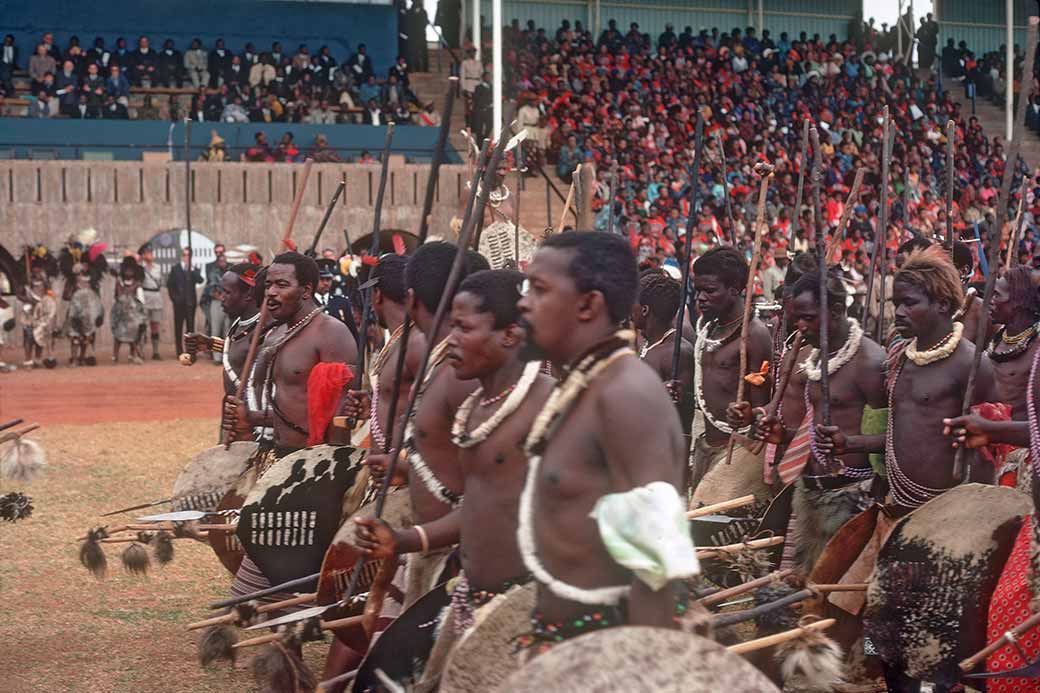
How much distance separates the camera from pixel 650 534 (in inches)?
119

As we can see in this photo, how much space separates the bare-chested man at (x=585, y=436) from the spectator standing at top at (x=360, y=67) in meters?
27.0

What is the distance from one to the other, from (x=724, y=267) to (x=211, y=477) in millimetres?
2880

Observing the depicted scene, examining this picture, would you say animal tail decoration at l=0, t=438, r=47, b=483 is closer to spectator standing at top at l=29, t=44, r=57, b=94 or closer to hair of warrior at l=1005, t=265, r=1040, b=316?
hair of warrior at l=1005, t=265, r=1040, b=316

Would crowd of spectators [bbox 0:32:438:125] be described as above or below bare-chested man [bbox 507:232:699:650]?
above

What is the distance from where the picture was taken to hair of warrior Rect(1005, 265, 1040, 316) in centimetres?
695

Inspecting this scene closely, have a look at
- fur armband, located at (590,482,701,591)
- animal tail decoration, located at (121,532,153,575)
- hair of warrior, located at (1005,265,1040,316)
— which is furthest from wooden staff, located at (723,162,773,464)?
fur armband, located at (590,482,701,591)

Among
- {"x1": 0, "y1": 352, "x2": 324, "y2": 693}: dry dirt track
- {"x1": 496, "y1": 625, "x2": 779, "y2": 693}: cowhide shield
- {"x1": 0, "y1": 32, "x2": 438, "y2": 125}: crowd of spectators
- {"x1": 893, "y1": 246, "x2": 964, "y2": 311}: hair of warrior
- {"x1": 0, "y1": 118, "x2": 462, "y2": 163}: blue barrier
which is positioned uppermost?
{"x1": 0, "y1": 32, "x2": 438, "y2": 125}: crowd of spectators

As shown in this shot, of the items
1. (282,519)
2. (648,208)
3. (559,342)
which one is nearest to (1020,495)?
(559,342)

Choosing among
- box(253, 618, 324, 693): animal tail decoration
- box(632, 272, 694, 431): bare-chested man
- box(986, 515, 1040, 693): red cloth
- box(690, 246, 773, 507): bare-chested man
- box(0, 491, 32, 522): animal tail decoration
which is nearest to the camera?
box(986, 515, 1040, 693): red cloth

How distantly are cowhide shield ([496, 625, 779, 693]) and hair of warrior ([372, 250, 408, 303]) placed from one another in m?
3.28

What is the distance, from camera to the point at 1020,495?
509 centimetres

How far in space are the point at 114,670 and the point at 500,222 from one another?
455 centimetres

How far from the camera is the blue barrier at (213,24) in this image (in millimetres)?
29938

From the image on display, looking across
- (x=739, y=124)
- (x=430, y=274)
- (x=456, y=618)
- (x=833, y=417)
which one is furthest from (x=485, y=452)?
(x=739, y=124)
